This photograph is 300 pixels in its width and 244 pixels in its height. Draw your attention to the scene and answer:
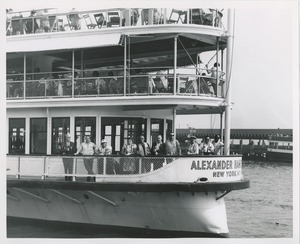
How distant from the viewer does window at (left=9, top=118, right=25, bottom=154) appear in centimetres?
1120

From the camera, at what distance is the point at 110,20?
32.7 feet

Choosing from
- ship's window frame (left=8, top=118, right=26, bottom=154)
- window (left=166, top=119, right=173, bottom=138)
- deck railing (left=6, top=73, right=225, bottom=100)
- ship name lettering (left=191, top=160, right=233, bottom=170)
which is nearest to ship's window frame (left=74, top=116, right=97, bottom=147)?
deck railing (left=6, top=73, right=225, bottom=100)

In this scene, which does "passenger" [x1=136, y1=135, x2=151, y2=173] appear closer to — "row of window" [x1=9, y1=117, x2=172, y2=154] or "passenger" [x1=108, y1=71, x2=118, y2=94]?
"row of window" [x1=9, y1=117, x2=172, y2=154]

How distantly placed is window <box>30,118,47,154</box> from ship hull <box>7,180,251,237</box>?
1061 millimetres

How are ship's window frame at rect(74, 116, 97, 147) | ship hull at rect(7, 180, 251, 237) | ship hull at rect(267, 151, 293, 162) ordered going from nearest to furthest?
ship hull at rect(7, 180, 251, 237) → ship's window frame at rect(74, 116, 97, 147) → ship hull at rect(267, 151, 293, 162)

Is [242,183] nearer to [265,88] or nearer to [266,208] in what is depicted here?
[265,88]

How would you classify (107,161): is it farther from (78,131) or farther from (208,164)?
(208,164)

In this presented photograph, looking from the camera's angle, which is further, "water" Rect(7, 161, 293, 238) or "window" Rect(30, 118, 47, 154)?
"window" Rect(30, 118, 47, 154)

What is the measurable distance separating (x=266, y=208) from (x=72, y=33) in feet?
29.9

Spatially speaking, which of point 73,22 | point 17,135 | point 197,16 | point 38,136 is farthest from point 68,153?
point 197,16

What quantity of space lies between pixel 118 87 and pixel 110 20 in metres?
1.33

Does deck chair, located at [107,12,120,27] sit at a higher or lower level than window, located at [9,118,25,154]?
higher

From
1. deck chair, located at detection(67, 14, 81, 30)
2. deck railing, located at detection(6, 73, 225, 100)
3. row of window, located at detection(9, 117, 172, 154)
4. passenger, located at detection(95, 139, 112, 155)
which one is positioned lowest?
passenger, located at detection(95, 139, 112, 155)

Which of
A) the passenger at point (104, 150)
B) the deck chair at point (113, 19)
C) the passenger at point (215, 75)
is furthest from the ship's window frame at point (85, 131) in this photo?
the passenger at point (215, 75)
